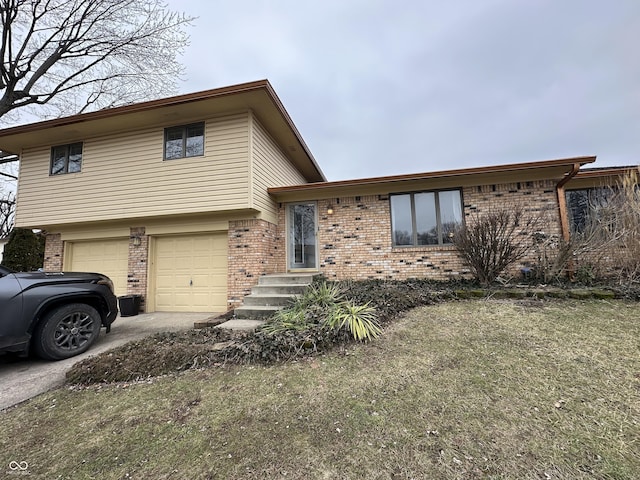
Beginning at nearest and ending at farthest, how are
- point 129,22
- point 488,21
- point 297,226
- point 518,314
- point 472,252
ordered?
point 518,314 → point 472,252 → point 297,226 → point 129,22 → point 488,21

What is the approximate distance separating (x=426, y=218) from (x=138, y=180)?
7.69 metres

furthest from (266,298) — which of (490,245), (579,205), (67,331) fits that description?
(579,205)

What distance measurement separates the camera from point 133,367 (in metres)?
3.45

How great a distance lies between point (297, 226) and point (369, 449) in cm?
654

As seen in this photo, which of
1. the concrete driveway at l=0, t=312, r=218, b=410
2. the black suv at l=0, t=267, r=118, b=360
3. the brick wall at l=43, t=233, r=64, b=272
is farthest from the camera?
the brick wall at l=43, t=233, r=64, b=272

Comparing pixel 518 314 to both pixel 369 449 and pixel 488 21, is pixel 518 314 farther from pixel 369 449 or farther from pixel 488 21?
pixel 488 21

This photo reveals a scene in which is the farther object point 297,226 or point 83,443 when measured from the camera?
point 297,226

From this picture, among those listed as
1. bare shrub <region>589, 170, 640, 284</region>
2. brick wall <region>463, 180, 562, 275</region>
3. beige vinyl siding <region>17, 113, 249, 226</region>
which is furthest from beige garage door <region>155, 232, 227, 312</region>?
bare shrub <region>589, 170, 640, 284</region>

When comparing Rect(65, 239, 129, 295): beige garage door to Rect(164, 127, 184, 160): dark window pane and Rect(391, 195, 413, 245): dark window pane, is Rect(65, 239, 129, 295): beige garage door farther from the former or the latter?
Rect(391, 195, 413, 245): dark window pane

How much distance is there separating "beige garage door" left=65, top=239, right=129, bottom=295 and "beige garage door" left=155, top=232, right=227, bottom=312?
108 centimetres

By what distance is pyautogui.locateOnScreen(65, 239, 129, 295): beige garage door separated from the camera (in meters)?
7.85

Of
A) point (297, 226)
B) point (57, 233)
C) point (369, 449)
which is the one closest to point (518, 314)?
point (369, 449)

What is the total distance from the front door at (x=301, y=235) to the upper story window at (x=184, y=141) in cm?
286

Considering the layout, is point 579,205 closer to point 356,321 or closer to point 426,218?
point 426,218
